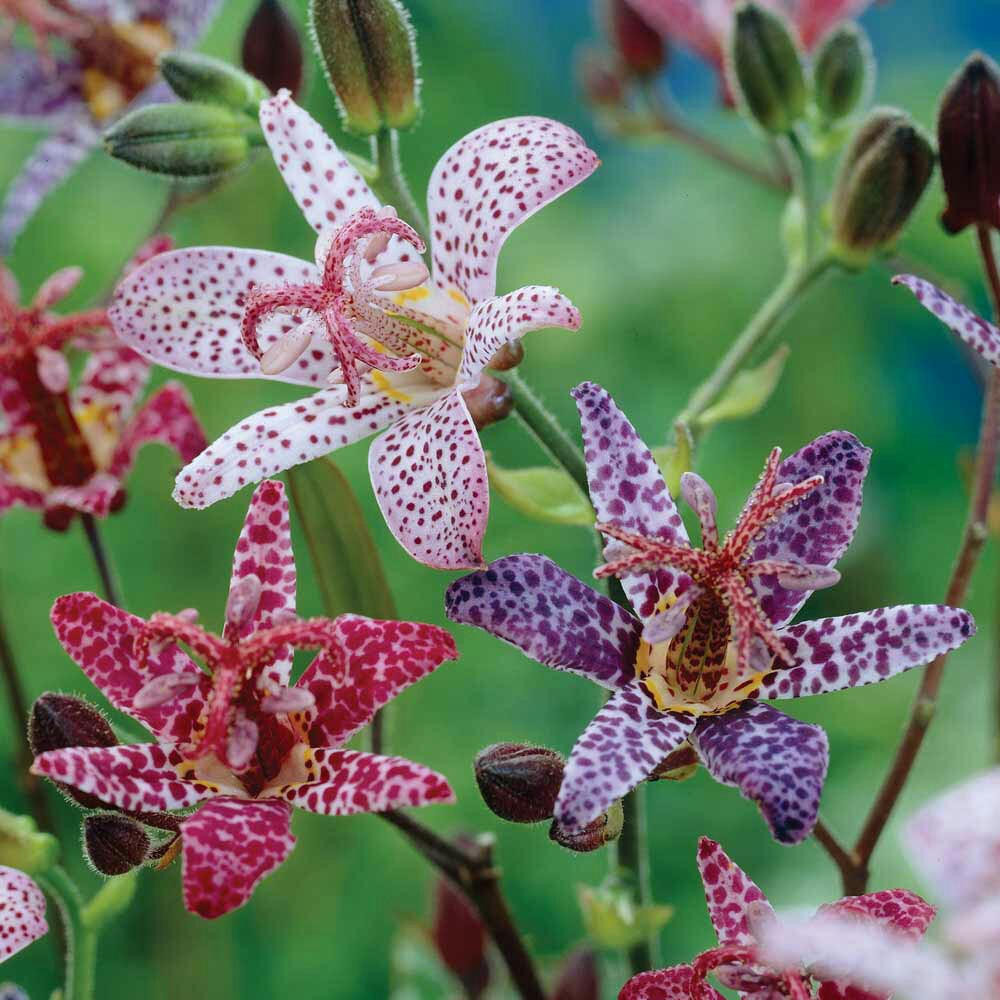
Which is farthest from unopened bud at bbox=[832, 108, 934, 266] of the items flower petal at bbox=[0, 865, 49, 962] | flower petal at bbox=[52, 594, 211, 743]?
flower petal at bbox=[0, 865, 49, 962]

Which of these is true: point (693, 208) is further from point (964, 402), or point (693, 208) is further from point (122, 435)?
point (122, 435)

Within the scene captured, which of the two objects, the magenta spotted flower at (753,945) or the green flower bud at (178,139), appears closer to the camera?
the magenta spotted flower at (753,945)

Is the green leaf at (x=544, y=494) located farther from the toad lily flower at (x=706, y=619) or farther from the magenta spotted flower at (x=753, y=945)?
the magenta spotted flower at (x=753, y=945)

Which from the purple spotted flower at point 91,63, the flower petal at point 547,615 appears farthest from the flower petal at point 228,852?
the purple spotted flower at point 91,63

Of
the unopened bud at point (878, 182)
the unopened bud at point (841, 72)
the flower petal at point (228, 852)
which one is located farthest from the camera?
the unopened bud at point (841, 72)

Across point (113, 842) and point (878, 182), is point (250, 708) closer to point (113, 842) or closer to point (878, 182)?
point (113, 842)

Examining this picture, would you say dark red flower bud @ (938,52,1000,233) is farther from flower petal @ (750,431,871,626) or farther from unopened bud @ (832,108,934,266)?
flower petal @ (750,431,871,626)
